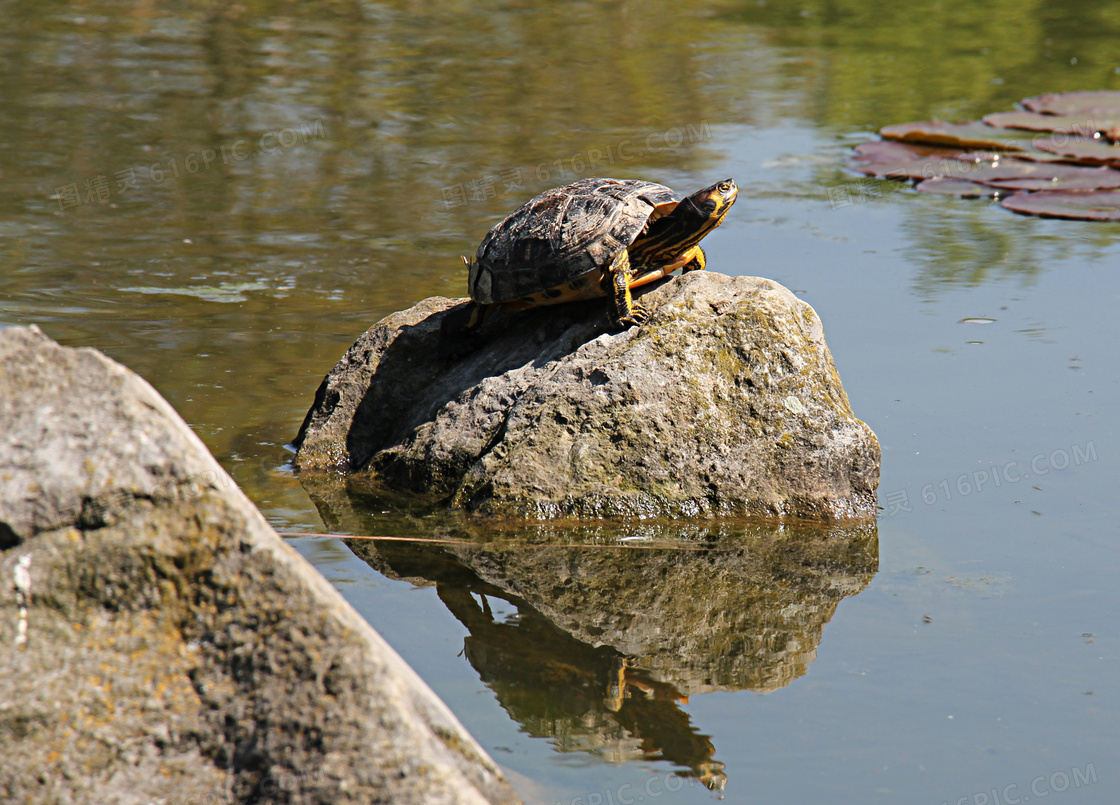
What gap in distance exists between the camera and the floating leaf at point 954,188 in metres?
8.84

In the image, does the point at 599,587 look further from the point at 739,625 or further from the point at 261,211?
the point at 261,211

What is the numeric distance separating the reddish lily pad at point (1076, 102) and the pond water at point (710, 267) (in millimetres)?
913

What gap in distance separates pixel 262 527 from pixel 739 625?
160 centimetres

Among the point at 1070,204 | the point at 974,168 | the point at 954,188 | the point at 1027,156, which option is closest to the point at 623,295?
the point at 1070,204

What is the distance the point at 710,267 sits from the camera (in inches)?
279

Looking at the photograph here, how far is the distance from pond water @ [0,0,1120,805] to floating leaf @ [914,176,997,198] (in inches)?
3.9

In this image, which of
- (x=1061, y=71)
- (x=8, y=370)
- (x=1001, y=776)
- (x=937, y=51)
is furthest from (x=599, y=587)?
(x=937, y=51)

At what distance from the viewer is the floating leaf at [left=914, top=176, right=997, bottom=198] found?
8.84 m

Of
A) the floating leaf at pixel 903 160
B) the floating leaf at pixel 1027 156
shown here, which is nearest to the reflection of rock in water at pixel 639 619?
the floating leaf at pixel 1027 156

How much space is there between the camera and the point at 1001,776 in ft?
8.29

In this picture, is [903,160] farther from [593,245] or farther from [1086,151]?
[593,245]

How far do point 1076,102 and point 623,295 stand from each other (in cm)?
840

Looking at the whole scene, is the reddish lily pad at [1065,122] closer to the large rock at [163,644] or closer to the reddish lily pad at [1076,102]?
the reddish lily pad at [1076,102]

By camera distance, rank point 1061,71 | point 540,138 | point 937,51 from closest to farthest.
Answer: point 540,138 → point 1061,71 → point 937,51
